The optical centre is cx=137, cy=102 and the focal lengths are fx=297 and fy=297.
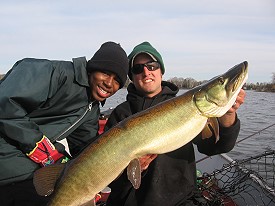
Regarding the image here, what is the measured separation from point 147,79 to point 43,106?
1.16m

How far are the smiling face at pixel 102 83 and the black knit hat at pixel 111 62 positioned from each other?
6 centimetres

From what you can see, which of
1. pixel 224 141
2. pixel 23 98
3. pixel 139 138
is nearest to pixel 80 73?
pixel 23 98

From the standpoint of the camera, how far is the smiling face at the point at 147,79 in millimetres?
3355

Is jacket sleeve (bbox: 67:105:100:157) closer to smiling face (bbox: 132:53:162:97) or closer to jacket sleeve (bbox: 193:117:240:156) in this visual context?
smiling face (bbox: 132:53:162:97)

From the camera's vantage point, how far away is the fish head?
2455 mm

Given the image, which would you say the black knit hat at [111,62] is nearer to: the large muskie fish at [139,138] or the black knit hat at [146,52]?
the black knit hat at [146,52]

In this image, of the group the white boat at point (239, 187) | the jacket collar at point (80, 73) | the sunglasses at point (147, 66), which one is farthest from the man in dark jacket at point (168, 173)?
the white boat at point (239, 187)

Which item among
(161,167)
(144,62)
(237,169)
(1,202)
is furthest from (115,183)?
(237,169)

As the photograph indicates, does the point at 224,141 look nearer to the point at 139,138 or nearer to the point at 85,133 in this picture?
the point at 139,138

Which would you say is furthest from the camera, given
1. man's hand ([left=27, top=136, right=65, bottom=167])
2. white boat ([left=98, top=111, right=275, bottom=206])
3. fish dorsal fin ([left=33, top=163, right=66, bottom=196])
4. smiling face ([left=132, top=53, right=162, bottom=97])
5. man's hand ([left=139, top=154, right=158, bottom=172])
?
white boat ([left=98, top=111, right=275, bottom=206])

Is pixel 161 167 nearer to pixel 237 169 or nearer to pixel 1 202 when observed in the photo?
pixel 1 202

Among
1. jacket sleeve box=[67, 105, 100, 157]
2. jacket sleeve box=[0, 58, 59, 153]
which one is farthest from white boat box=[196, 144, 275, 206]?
jacket sleeve box=[0, 58, 59, 153]

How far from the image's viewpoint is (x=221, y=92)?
2484 millimetres

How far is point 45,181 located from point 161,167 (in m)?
1.13
